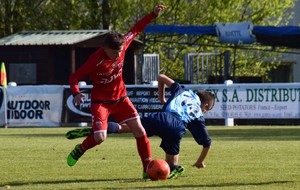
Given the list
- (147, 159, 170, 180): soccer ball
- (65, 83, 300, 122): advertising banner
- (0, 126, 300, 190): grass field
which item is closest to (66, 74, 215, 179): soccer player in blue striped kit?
(147, 159, 170, 180): soccer ball

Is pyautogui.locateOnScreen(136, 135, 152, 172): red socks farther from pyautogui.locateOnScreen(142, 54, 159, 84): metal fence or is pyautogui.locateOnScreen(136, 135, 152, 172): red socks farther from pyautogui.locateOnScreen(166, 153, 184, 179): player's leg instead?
pyautogui.locateOnScreen(142, 54, 159, 84): metal fence

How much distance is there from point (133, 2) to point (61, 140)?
2363 centimetres

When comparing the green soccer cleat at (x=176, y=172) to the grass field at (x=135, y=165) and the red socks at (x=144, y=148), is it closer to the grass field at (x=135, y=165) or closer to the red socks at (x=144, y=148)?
the grass field at (x=135, y=165)

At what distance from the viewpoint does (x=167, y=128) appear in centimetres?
1234

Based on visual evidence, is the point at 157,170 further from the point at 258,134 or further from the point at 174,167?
the point at 258,134

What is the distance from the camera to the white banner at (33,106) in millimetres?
29906

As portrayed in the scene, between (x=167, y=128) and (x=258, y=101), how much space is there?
56.3 ft

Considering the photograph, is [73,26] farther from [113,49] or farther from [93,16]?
[113,49]

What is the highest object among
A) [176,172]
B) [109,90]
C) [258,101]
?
[109,90]

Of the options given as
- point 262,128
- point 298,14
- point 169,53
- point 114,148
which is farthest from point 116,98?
point 298,14

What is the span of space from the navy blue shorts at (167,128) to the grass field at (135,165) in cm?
42

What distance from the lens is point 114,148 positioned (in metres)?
18.6

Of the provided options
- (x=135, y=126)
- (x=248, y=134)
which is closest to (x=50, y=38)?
(x=248, y=134)

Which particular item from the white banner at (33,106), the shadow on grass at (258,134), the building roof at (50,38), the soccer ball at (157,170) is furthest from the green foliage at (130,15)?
the soccer ball at (157,170)
